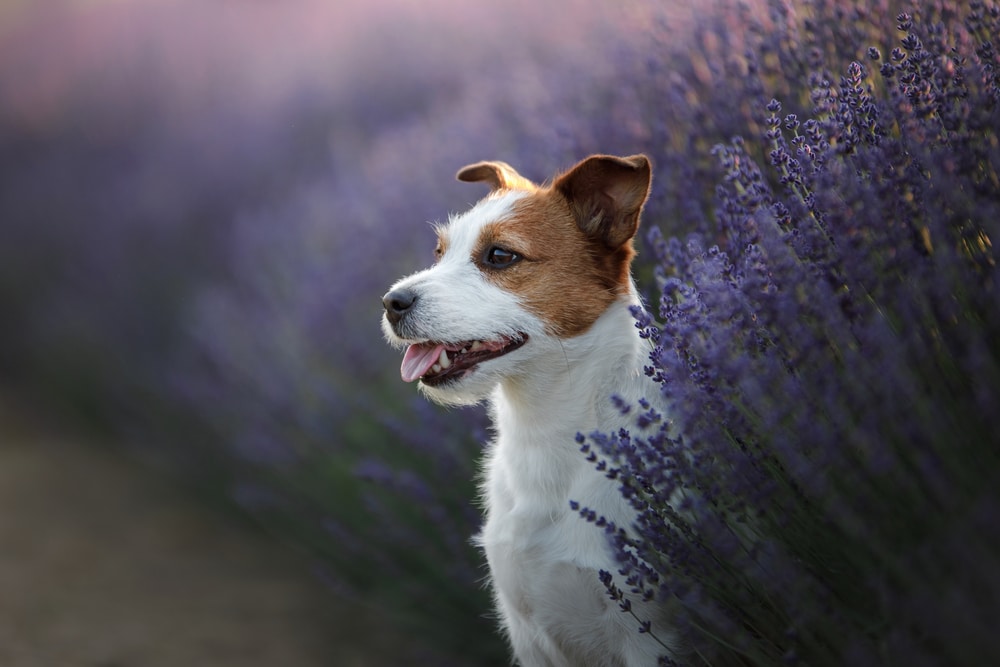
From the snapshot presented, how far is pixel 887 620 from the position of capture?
1.31 m

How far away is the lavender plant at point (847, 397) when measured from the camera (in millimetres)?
1265

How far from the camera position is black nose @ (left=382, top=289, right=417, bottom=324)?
2.07 meters

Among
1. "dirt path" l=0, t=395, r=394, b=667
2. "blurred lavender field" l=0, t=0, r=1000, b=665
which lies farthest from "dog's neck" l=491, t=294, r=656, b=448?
"dirt path" l=0, t=395, r=394, b=667

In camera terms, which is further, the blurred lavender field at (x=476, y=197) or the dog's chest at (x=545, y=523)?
the dog's chest at (x=545, y=523)

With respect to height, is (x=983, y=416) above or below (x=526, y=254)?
below

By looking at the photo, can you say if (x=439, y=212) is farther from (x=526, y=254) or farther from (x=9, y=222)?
(x=9, y=222)

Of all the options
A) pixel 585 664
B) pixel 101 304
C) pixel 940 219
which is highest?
pixel 101 304

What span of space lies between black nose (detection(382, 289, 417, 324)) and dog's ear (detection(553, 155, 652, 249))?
455mm

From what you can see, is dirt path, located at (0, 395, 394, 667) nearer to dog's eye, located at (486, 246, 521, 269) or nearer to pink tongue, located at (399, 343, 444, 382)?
pink tongue, located at (399, 343, 444, 382)

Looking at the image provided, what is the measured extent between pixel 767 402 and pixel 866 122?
63 cm

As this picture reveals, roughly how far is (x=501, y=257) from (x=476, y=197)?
5.04ft

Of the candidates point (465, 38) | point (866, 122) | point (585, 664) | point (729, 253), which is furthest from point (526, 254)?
point (465, 38)

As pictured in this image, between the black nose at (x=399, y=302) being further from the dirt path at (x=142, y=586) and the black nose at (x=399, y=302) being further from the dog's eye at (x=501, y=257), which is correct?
the dirt path at (x=142, y=586)

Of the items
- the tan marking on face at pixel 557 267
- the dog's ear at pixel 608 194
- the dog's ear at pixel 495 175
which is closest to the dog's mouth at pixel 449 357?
the tan marking on face at pixel 557 267
